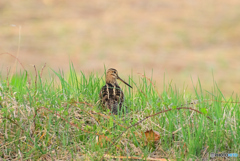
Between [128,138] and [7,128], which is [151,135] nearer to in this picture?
[128,138]

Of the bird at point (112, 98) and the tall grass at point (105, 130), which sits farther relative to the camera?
the bird at point (112, 98)

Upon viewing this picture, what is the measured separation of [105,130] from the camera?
13.9 ft

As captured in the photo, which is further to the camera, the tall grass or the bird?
the bird

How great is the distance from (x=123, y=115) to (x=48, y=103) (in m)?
0.95

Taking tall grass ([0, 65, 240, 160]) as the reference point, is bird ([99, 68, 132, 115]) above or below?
above

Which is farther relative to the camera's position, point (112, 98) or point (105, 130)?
point (112, 98)

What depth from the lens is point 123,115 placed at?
16.0 ft

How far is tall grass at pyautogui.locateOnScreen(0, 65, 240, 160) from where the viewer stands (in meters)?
4.06

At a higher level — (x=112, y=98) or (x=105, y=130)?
(x=112, y=98)

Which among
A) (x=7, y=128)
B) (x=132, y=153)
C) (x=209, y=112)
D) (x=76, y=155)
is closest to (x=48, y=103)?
(x=7, y=128)

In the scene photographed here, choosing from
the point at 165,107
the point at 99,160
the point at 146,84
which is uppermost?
the point at 146,84

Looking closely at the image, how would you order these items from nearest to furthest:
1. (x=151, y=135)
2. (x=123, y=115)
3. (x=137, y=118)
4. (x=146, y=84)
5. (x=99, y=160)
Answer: (x=99, y=160) < (x=151, y=135) < (x=137, y=118) < (x=123, y=115) < (x=146, y=84)

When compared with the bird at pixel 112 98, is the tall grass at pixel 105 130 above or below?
below

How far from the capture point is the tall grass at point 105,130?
406 centimetres
